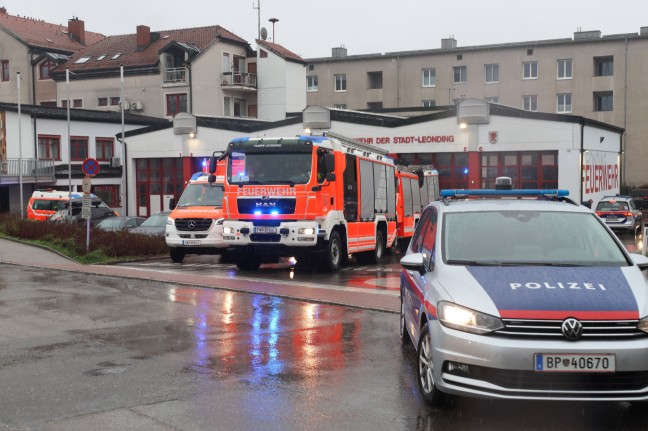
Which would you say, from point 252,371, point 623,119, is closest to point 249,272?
point 252,371

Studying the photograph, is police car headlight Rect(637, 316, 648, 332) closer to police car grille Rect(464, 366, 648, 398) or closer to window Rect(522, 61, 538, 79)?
police car grille Rect(464, 366, 648, 398)

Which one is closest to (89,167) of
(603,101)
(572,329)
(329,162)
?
(329,162)

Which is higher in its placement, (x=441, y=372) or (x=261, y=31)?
(x=261, y=31)

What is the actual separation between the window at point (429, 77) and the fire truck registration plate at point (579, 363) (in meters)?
63.3

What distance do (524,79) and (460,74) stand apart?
210 inches

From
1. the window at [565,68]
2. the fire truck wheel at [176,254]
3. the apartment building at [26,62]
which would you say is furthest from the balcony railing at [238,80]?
the fire truck wheel at [176,254]

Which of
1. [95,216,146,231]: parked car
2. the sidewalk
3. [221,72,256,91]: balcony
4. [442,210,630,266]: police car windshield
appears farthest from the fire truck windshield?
[221,72,256,91]: balcony

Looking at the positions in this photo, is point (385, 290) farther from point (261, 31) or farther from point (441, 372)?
point (261, 31)

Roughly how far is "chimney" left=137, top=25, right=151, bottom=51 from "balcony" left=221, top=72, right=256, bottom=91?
790 centimetres

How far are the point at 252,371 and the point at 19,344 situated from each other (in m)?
3.17

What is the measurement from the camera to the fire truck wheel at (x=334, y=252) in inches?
731

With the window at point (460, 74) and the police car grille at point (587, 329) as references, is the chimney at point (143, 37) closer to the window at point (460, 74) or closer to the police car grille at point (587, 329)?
the window at point (460, 74)

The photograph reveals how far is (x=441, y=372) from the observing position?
20.4 feet

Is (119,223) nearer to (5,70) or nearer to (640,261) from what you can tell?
(640,261)
